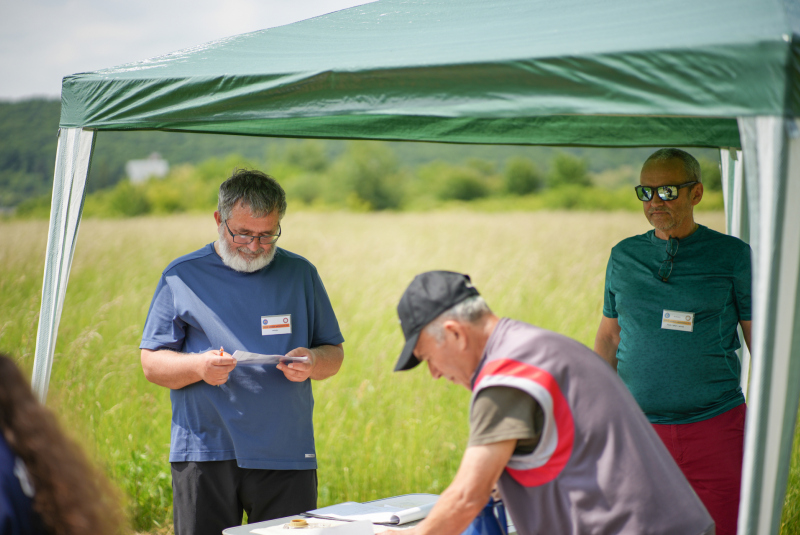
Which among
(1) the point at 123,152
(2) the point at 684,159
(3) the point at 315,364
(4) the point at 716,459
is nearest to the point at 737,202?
(2) the point at 684,159

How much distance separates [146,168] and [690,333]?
41.0 metres

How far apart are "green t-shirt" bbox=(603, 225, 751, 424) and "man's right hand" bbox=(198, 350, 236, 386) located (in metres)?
1.66

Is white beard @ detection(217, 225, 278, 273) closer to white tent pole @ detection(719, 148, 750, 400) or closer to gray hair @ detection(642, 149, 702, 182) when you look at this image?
gray hair @ detection(642, 149, 702, 182)

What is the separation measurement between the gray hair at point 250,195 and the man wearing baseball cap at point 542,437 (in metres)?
1.10

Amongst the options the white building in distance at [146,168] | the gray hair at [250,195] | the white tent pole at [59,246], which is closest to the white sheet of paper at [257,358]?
the gray hair at [250,195]

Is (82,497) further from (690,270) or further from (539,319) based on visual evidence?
(539,319)

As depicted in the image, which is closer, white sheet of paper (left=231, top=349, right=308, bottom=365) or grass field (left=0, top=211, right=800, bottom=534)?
white sheet of paper (left=231, top=349, right=308, bottom=365)

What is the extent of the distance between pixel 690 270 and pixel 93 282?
8.18m

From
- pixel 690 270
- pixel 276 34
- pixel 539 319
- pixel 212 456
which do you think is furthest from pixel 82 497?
pixel 539 319

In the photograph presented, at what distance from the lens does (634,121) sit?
11.1 ft

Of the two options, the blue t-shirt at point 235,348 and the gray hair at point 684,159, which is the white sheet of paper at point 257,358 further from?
the gray hair at point 684,159

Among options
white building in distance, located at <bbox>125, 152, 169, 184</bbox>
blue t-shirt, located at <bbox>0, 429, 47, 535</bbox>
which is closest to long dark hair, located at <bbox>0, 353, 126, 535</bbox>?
blue t-shirt, located at <bbox>0, 429, 47, 535</bbox>

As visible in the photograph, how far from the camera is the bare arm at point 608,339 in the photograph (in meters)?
3.19

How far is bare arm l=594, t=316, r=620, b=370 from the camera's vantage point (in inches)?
126
